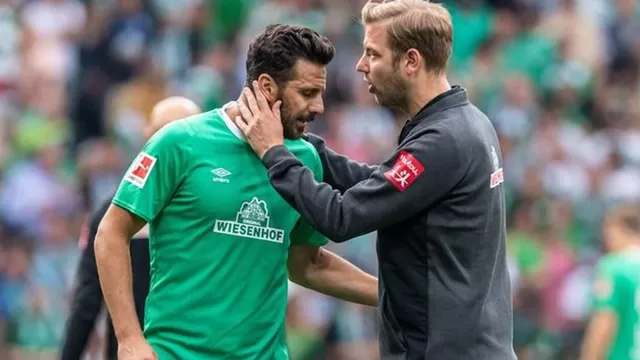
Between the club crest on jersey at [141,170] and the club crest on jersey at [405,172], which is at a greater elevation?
the club crest on jersey at [405,172]

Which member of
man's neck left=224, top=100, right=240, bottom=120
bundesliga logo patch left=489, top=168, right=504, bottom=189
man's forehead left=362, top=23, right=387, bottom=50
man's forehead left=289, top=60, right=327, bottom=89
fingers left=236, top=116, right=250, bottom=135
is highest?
man's forehead left=362, top=23, right=387, bottom=50

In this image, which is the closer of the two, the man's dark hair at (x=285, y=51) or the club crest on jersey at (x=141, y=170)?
the club crest on jersey at (x=141, y=170)

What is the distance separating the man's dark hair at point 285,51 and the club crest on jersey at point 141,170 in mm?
543

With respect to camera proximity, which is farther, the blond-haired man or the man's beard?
the man's beard

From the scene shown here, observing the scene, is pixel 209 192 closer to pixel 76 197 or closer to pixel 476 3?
pixel 76 197

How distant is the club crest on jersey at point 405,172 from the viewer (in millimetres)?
6055

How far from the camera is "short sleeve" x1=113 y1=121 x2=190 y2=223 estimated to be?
240 inches

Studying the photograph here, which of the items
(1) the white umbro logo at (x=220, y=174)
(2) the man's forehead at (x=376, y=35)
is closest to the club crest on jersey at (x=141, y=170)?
(1) the white umbro logo at (x=220, y=174)

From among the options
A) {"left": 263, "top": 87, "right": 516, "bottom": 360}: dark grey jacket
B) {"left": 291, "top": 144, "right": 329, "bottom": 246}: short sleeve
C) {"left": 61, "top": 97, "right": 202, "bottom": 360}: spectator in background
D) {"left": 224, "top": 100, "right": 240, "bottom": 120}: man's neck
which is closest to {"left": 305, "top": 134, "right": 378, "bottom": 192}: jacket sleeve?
{"left": 291, "top": 144, "right": 329, "bottom": 246}: short sleeve

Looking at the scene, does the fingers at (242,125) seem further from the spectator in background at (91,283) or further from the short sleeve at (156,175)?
the spectator in background at (91,283)

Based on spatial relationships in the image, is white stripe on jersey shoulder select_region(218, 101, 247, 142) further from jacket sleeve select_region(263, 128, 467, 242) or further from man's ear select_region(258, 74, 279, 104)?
jacket sleeve select_region(263, 128, 467, 242)

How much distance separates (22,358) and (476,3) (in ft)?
23.2

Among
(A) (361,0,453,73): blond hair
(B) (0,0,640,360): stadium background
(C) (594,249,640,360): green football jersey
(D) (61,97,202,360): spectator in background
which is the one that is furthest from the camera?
(B) (0,0,640,360): stadium background

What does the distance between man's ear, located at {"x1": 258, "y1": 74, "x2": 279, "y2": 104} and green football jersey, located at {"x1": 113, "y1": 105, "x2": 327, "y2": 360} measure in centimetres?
23
